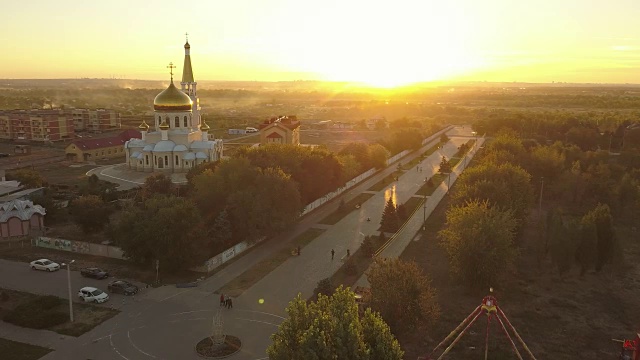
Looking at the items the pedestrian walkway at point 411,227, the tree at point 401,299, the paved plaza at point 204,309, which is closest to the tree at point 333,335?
the tree at point 401,299

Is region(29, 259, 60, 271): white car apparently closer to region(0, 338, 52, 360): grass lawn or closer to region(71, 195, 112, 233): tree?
region(71, 195, 112, 233): tree

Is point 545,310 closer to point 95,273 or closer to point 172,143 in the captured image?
point 95,273

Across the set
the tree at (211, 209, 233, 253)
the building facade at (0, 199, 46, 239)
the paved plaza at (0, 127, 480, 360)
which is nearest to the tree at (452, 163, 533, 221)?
the paved plaza at (0, 127, 480, 360)

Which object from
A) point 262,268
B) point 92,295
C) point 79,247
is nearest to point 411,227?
point 262,268

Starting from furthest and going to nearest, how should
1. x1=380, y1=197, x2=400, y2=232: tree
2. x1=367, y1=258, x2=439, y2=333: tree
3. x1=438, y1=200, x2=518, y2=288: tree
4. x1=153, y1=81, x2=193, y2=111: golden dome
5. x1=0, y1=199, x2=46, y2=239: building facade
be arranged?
x1=153, y1=81, x2=193, y2=111: golden dome, x1=380, y1=197, x2=400, y2=232: tree, x1=0, y1=199, x2=46, y2=239: building facade, x1=438, y1=200, x2=518, y2=288: tree, x1=367, y1=258, x2=439, y2=333: tree

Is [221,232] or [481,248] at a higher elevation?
[481,248]

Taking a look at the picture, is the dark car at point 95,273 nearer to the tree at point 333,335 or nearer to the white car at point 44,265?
the white car at point 44,265
